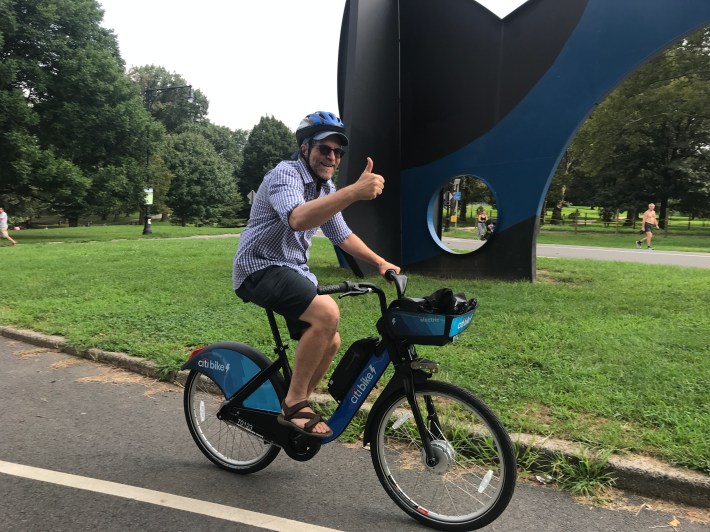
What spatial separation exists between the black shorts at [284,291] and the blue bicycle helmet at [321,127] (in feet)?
2.29

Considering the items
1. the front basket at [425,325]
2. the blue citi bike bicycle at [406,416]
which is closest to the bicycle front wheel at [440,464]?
the blue citi bike bicycle at [406,416]

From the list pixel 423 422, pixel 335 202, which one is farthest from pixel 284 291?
pixel 423 422

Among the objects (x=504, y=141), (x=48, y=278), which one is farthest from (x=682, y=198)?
(x=48, y=278)

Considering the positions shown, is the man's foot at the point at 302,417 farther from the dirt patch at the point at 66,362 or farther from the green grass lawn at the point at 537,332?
the dirt patch at the point at 66,362

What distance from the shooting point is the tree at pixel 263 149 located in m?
56.0

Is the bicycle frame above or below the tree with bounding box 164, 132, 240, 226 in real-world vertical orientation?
below

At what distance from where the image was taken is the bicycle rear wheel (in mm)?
3119

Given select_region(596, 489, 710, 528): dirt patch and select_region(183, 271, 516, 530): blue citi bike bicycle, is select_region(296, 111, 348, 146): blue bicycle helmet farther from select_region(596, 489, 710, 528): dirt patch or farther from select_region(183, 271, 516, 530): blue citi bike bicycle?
select_region(596, 489, 710, 528): dirt patch

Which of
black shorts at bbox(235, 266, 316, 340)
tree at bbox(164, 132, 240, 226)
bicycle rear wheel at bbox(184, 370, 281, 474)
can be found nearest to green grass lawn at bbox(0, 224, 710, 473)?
bicycle rear wheel at bbox(184, 370, 281, 474)

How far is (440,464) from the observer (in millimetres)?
2592

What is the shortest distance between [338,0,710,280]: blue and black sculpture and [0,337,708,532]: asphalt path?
6664 mm

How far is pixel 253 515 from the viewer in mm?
2652

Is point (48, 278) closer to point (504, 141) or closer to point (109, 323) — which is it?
→ point (109, 323)

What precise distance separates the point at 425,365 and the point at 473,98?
27.0ft
